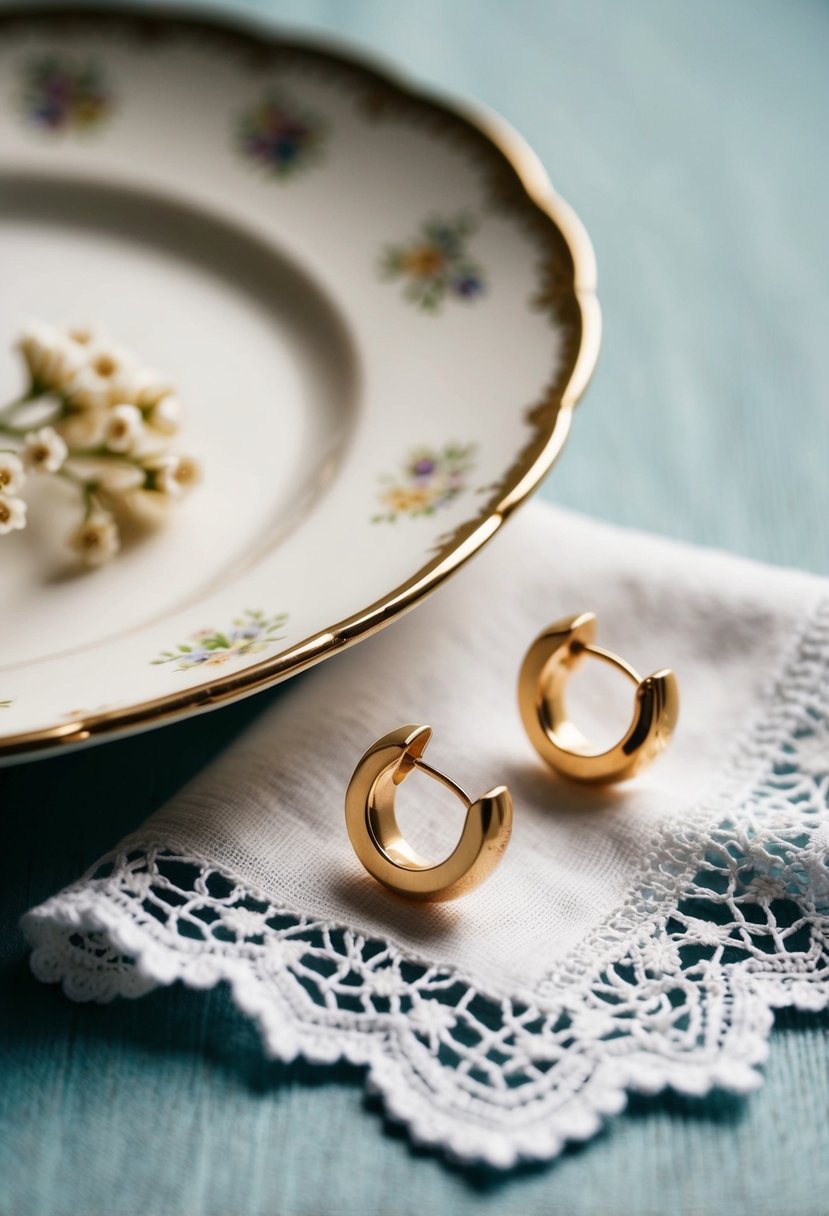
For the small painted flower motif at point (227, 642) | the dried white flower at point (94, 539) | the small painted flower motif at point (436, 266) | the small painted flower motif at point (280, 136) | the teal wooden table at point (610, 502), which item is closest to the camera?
the teal wooden table at point (610, 502)

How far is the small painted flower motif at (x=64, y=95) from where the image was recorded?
1053 millimetres

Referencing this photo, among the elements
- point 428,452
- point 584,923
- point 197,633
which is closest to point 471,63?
point 428,452

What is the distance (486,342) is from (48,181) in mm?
420

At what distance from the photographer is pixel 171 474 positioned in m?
0.73

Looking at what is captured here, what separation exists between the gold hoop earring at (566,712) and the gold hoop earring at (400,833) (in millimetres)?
90

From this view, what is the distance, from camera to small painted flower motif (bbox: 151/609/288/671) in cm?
61

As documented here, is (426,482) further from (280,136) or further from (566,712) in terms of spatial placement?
(280,136)

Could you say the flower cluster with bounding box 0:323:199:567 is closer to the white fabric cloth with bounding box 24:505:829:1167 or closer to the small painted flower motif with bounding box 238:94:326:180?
the white fabric cloth with bounding box 24:505:829:1167

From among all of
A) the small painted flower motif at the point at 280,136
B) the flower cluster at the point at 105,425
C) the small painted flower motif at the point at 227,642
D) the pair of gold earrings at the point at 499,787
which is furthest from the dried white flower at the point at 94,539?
the small painted flower motif at the point at 280,136

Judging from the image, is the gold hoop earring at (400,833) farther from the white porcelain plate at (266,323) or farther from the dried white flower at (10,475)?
the dried white flower at (10,475)

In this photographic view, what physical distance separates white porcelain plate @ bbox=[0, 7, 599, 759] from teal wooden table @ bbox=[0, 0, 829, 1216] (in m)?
0.09

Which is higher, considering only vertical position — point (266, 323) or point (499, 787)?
point (266, 323)

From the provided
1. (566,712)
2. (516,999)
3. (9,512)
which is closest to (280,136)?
(9,512)

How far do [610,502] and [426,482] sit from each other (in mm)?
203
